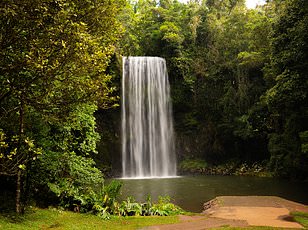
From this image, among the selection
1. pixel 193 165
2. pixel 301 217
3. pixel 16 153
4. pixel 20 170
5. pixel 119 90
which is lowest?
pixel 301 217

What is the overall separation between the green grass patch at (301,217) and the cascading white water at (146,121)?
676 inches

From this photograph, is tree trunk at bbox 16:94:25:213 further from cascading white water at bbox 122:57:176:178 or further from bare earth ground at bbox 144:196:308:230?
cascading white water at bbox 122:57:176:178

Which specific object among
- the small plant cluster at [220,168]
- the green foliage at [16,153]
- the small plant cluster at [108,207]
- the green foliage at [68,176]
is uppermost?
the green foliage at [16,153]

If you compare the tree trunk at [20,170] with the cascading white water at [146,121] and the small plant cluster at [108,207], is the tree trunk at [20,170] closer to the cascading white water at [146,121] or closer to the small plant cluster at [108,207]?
the small plant cluster at [108,207]

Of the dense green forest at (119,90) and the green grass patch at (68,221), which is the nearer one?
the dense green forest at (119,90)

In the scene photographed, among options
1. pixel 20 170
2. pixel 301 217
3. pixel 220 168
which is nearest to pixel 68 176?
pixel 20 170

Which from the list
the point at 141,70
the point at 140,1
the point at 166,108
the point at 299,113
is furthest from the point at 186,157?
the point at 140,1

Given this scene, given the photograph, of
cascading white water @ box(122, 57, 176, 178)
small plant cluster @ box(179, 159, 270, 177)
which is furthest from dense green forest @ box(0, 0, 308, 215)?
cascading white water @ box(122, 57, 176, 178)

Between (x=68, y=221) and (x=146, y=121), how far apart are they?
19.8 metres

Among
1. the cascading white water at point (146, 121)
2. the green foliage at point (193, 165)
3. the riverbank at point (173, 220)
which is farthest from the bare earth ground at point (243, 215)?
the green foliage at point (193, 165)

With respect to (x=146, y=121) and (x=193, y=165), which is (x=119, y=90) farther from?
(x=193, y=165)

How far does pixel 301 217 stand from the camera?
28.3ft

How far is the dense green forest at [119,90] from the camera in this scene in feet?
22.1

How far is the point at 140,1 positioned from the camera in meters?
57.6
